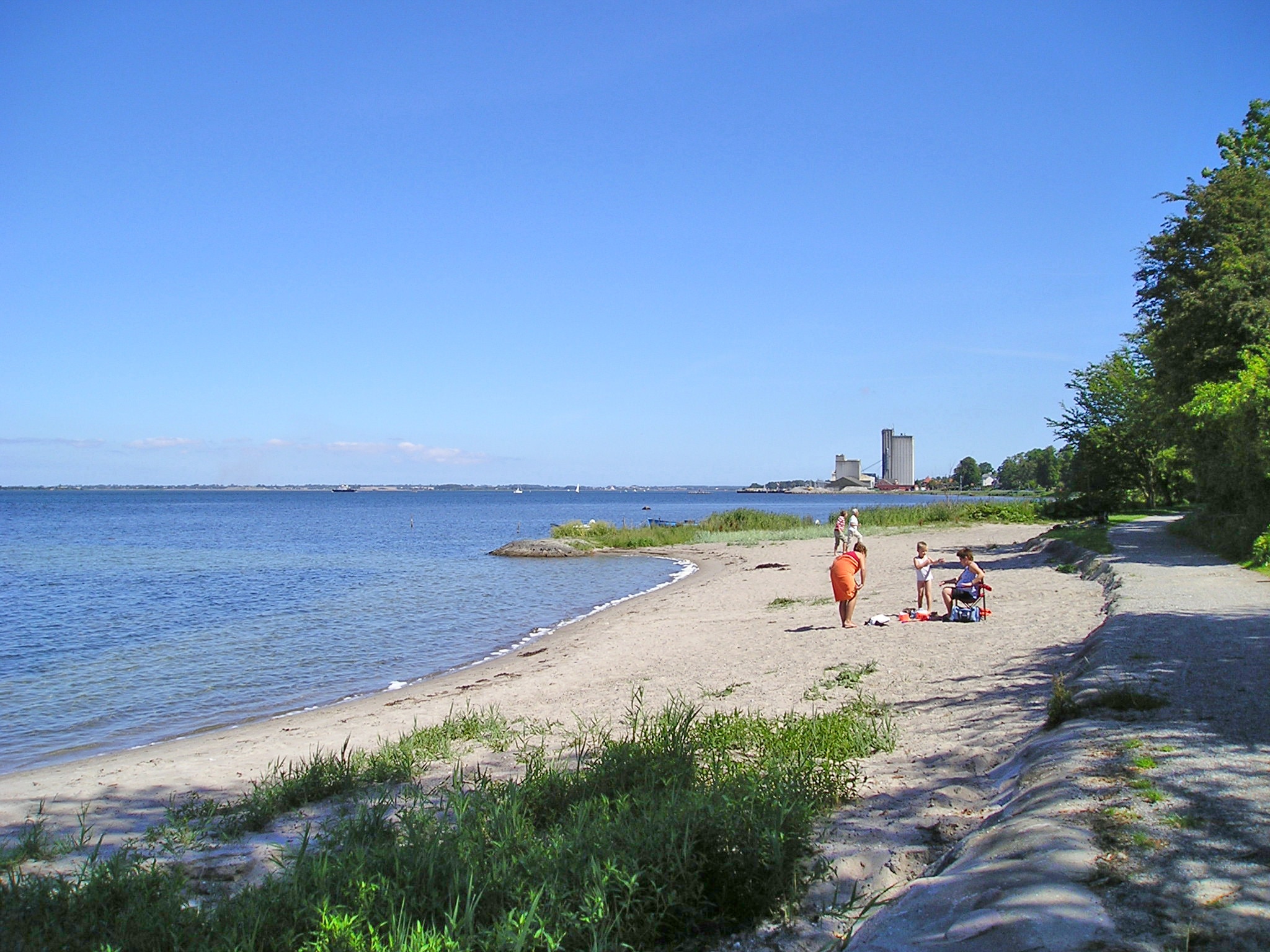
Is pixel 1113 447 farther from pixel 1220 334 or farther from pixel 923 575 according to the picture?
pixel 923 575

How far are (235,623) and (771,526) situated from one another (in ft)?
116

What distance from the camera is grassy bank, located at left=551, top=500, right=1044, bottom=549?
4806cm

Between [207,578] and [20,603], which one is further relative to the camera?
[207,578]

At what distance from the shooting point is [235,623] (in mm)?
22547

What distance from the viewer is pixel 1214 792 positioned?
4.70m

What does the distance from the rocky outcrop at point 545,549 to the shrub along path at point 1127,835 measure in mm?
36904

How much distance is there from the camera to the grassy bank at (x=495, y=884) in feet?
12.4

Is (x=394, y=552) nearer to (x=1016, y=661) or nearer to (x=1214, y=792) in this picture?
(x=1016, y=661)

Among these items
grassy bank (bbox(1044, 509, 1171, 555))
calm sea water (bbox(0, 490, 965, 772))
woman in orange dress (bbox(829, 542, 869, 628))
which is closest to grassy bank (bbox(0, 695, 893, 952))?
calm sea water (bbox(0, 490, 965, 772))

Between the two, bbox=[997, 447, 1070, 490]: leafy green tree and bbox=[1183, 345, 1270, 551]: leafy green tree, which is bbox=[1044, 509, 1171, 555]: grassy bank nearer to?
bbox=[1183, 345, 1270, 551]: leafy green tree

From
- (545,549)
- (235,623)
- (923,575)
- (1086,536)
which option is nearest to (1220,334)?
(1086,536)

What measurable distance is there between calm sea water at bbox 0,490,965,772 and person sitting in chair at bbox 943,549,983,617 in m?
9.15

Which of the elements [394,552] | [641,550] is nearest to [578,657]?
[641,550]

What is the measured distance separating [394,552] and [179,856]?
43953mm
